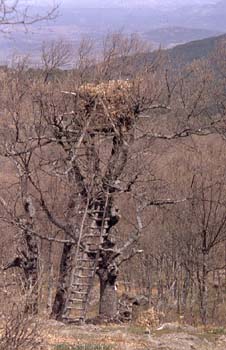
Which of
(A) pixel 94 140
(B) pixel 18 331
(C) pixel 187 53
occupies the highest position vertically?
(C) pixel 187 53

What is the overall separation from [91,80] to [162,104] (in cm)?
199

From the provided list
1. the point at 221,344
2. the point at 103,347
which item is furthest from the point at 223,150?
the point at 103,347

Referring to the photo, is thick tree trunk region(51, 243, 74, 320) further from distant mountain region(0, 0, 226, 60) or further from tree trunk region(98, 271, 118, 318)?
distant mountain region(0, 0, 226, 60)

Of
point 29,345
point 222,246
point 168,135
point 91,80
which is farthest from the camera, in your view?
point 222,246

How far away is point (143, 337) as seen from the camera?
10844mm

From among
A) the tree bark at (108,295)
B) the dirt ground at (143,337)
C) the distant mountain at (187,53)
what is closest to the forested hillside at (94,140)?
the tree bark at (108,295)

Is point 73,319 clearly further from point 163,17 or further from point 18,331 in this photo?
point 163,17

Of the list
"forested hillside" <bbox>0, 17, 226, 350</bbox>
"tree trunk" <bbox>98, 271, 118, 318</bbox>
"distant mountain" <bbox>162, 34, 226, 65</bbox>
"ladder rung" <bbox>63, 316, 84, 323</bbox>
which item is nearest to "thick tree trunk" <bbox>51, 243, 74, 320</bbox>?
"forested hillside" <bbox>0, 17, 226, 350</bbox>

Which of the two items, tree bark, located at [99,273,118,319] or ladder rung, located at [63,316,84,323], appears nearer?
ladder rung, located at [63,316,84,323]

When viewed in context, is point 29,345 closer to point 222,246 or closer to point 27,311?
point 27,311

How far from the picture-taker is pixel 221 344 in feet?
35.8

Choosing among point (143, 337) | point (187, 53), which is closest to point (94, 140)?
point (143, 337)

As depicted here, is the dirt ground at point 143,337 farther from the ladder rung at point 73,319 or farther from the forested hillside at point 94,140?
the ladder rung at point 73,319

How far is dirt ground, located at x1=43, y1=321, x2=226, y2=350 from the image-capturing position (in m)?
9.88
